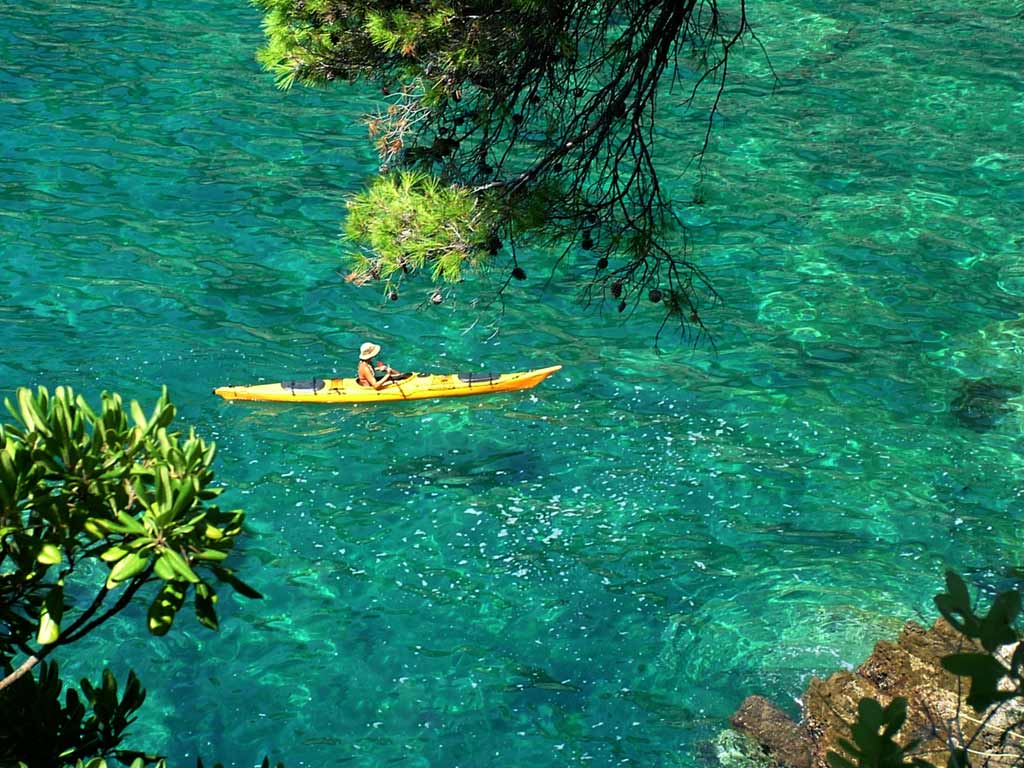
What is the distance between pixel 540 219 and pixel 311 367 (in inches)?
263

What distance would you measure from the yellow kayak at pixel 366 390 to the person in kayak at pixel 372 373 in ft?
0.16

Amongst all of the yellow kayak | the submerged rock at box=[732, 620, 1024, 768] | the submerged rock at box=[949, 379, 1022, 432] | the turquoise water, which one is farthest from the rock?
the submerged rock at box=[949, 379, 1022, 432]

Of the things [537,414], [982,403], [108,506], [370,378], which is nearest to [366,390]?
[370,378]

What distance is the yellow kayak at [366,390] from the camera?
11.7m

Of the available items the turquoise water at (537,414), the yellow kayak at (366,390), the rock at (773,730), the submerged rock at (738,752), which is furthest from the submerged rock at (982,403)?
the submerged rock at (738,752)

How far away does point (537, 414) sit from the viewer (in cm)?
1169

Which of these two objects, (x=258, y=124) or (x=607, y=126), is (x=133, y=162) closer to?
(x=258, y=124)

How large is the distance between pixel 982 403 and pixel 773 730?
5.40 meters

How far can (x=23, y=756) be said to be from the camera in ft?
13.2

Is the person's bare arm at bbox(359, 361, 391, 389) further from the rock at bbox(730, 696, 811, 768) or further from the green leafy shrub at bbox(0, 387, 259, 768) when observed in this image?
the green leafy shrub at bbox(0, 387, 259, 768)

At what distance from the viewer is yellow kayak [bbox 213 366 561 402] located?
11.7m

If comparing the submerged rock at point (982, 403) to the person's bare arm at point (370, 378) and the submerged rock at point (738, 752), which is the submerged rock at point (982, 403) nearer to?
the submerged rock at point (738, 752)

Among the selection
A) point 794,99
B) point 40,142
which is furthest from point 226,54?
point 794,99

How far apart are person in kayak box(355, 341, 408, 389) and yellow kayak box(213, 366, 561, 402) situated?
0.16ft
